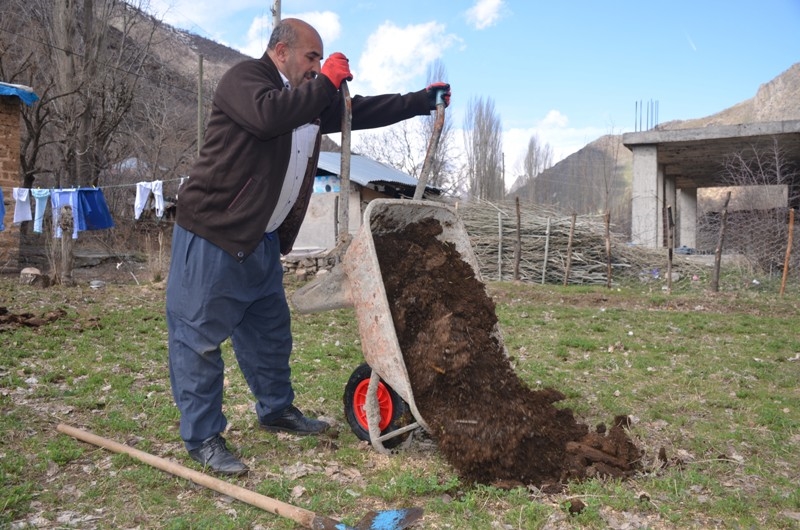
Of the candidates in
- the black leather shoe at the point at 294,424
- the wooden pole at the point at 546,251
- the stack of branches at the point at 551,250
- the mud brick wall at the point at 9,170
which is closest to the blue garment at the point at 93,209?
the mud brick wall at the point at 9,170

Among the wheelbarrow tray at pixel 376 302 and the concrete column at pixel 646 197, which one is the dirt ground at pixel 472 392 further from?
→ the concrete column at pixel 646 197

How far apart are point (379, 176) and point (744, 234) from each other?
10.7 m

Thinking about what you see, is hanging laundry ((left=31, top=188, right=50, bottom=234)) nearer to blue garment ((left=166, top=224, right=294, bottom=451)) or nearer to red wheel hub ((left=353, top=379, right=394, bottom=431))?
blue garment ((left=166, top=224, right=294, bottom=451))

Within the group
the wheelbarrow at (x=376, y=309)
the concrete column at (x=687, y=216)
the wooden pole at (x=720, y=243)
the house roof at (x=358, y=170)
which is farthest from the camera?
the concrete column at (x=687, y=216)

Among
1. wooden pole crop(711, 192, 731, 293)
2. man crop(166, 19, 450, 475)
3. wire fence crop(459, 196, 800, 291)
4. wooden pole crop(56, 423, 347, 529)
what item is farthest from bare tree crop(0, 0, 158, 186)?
man crop(166, 19, 450, 475)

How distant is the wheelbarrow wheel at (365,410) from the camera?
324cm

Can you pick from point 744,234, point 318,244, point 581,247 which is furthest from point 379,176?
point 744,234

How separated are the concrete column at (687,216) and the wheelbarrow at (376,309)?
2218 centimetres

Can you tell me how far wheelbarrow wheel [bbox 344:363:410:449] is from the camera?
128 inches

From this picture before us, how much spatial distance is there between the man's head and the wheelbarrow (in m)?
0.77

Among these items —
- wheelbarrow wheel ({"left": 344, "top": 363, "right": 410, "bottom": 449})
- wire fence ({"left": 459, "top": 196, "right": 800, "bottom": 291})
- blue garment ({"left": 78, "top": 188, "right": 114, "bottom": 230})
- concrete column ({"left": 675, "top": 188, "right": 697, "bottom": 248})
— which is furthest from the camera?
concrete column ({"left": 675, "top": 188, "right": 697, "bottom": 248})

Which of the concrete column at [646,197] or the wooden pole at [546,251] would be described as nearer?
the wooden pole at [546,251]

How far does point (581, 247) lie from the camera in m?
15.8

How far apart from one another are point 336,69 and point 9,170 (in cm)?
1205
